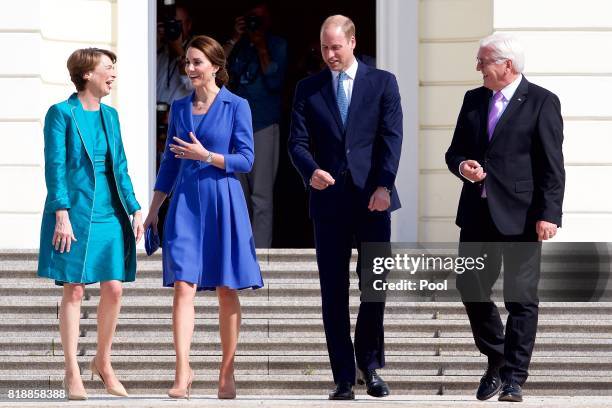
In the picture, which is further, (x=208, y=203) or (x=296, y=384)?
(x=296, y=384)

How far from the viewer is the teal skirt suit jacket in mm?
8859

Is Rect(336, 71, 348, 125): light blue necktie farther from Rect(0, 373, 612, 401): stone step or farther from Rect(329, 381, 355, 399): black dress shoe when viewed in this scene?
Rect(0, 373, 612, 401): stone step

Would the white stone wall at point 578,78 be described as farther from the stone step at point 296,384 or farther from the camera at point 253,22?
the camera at point 253,22

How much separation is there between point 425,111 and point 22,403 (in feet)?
16.3

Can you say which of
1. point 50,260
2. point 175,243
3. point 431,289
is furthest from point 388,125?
point 431,289

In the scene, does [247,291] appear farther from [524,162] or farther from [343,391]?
[524,162]

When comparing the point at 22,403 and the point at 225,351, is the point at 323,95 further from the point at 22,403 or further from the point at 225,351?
the point at 22,403

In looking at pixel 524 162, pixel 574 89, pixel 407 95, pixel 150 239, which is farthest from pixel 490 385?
pixel 407 95

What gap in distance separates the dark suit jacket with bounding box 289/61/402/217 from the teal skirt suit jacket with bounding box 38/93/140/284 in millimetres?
940

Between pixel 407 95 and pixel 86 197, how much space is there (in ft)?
14.2

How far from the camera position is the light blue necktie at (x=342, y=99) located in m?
9.02

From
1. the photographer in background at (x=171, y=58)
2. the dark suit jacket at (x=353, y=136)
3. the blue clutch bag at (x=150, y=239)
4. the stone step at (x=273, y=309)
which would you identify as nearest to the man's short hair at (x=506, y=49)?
the dark suit jacket at (x=353, y=136)

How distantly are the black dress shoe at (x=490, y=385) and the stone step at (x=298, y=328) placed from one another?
72.9 inches

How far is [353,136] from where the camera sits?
896 centimetres
